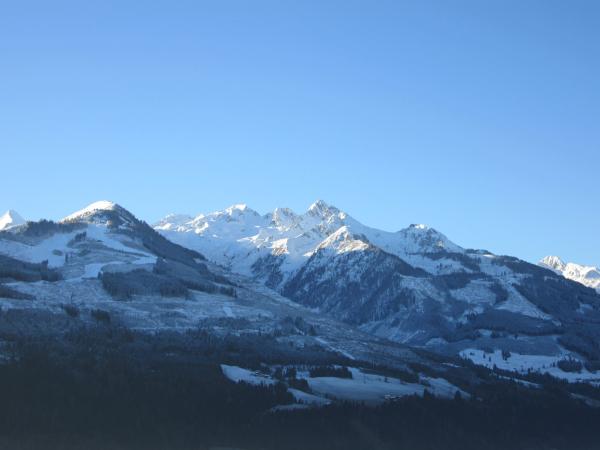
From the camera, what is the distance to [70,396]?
19300cm

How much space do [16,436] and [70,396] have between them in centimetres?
2053

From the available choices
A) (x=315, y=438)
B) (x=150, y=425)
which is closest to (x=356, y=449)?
(x=315, y=438)

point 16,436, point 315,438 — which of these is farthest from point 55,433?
point 315,438

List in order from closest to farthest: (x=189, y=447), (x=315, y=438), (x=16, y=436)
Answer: (x=16, y=436) → (x=189, y=447) → (x=315, y=438)

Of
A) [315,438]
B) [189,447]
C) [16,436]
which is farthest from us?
[315,438]

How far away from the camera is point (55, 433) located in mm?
177500

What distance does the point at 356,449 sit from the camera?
200m

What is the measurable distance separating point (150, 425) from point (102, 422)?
354 inches

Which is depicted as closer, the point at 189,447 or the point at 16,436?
the point at 16,436

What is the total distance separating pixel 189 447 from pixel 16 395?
33.9 meters

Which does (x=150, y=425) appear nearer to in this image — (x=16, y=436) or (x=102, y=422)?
(x=102, y=422)

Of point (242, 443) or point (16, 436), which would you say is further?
point (242, 443)

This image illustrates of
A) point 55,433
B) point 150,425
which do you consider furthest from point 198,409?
point 55,433

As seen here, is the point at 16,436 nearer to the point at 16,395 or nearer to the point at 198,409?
the point at 16,395
